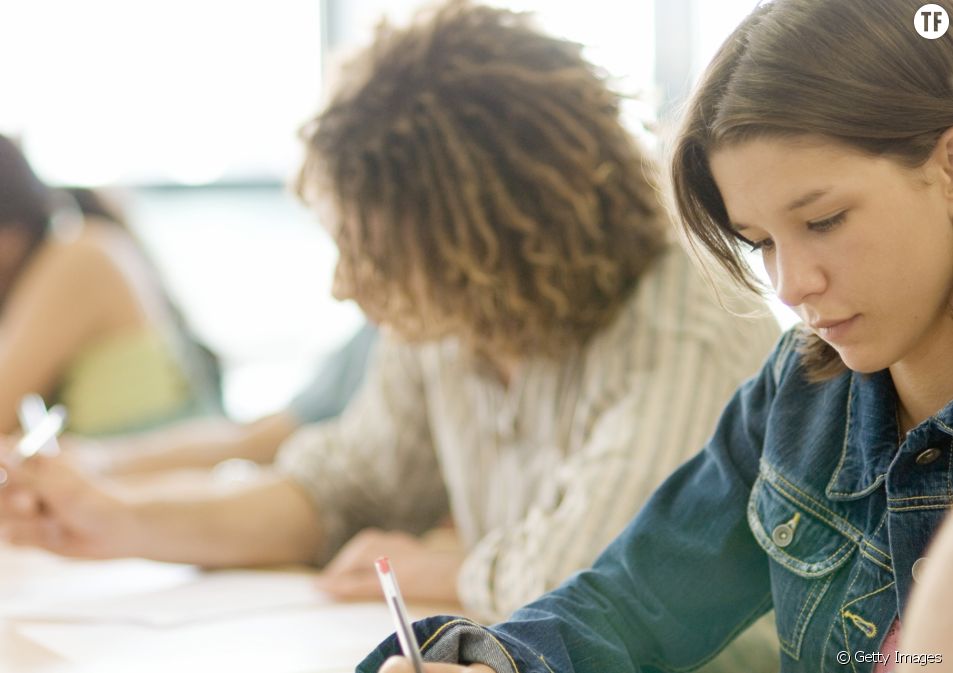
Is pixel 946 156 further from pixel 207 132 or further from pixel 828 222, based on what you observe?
pixel 207 132

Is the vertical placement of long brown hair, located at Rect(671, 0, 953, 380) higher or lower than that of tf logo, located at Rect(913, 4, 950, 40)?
lower

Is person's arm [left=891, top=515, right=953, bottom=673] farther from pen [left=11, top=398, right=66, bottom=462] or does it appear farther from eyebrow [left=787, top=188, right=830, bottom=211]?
pen [left=11, top=398, right=66, bottom=462]

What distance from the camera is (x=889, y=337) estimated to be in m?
0.69

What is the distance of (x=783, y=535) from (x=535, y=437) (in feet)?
1.62

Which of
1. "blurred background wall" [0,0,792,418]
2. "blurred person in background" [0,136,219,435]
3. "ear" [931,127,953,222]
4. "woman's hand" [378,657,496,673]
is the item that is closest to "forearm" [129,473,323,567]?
"blurred person in background" [0,136,219,435]

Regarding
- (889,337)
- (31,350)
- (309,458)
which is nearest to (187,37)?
(31,350)

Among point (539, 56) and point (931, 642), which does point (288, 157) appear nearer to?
point (539, 56)

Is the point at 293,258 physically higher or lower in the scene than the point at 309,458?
lower

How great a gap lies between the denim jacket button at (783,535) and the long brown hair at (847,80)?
Answer: 25 cm

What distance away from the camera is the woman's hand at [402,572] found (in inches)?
47.1

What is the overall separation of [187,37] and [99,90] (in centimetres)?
31

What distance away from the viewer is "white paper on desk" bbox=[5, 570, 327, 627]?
116 centimetres

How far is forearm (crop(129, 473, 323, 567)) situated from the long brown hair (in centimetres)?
→ 86

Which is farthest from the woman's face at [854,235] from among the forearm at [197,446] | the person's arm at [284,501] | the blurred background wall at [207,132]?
the blurred background wall at [207,132]
